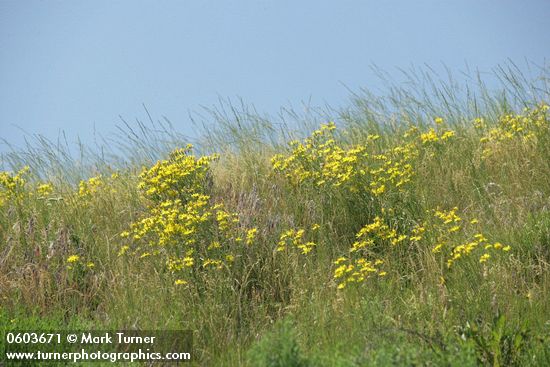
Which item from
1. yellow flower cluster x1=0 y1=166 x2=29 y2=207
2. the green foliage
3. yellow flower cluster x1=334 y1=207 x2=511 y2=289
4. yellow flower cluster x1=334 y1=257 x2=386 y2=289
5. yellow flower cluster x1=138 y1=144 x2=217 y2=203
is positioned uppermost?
yellow flower cluster x1=0 y1=166 x2=29 y2=207

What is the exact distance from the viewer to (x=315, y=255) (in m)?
6.70

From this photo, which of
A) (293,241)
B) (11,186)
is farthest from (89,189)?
(293,241)

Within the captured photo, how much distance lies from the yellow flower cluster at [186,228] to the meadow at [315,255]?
0.07ft

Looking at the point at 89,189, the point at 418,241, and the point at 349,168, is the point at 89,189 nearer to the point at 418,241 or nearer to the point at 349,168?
the point at 349,168

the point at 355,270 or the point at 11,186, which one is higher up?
the point at 11,186

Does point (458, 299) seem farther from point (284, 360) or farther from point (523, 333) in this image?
point (284, 360)

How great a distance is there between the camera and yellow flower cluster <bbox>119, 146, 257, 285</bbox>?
5.96 m

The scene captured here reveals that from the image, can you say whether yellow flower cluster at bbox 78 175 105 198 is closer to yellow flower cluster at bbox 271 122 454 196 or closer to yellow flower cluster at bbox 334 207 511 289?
yellow flower cluster at bbox 271 122 454 196

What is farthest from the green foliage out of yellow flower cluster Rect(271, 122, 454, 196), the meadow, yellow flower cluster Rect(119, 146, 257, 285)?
yellow flower cluster Rect(271, 122, 454, 196)

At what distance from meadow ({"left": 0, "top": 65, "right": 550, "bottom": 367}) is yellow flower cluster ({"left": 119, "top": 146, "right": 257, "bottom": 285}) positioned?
0.02m

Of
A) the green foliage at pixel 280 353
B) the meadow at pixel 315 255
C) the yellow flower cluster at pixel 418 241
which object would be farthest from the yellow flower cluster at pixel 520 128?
the green foliage at pixel 280 353

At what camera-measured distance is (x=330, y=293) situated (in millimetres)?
5859

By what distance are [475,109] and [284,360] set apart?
7467 mm

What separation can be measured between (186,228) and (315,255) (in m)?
1.31
